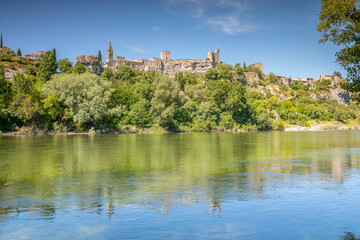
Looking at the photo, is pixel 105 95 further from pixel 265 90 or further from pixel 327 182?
pixel 265 90

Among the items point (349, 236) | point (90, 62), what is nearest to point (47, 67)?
point (90, 62)

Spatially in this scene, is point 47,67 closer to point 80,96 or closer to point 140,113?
point 80,96

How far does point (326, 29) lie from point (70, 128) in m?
62.9

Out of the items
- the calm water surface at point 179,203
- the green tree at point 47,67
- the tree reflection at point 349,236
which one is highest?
the green tree at point 47,67

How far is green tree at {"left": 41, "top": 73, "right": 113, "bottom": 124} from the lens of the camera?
70.6 meters

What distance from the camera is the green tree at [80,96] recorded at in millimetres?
70625

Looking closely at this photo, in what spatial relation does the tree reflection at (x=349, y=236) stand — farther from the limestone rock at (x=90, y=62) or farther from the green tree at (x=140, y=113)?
the limestone rock at (x=90, y=62)

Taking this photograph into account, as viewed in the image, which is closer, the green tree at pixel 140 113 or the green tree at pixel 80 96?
the green tree at pixel 80 96

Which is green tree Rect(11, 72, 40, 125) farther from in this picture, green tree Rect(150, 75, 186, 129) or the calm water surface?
→ the calm water surface

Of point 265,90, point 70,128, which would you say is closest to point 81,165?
point 70,128

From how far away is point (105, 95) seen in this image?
76750 millimetres

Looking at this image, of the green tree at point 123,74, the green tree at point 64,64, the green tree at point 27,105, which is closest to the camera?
the green tree at point 27,105

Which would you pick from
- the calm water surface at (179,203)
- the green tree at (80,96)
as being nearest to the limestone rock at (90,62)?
the green tree at (80,96)

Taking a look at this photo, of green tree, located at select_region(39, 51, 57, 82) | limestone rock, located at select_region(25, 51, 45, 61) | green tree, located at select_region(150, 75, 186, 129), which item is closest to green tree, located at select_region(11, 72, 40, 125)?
green tree, located at select_region(150, 75, 186, 129)
